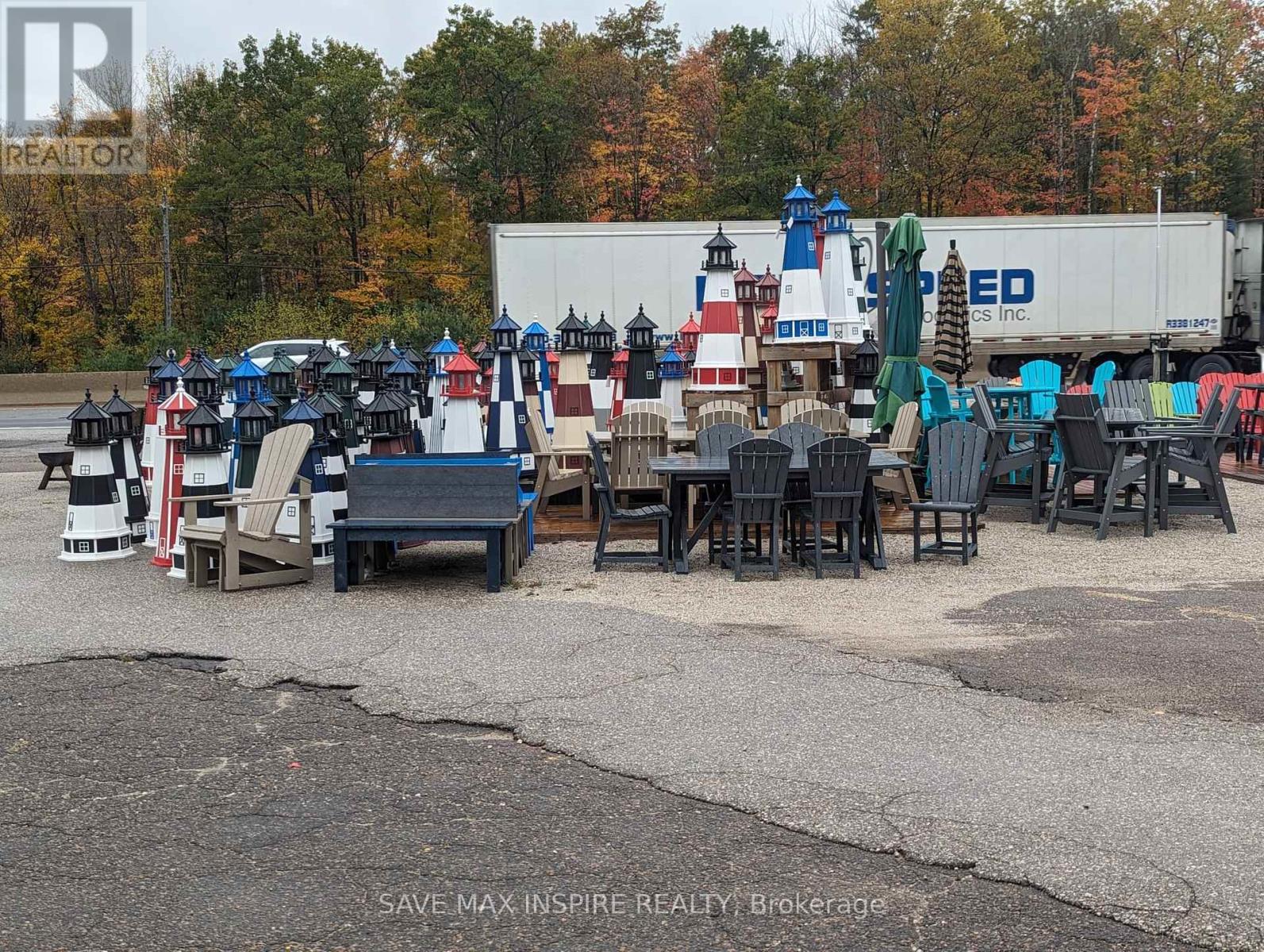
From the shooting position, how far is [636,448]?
1221 cm

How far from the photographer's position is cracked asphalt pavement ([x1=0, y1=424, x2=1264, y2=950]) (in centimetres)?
458

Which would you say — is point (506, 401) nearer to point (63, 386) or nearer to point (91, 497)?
point (91, 497)

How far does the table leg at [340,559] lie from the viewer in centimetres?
926

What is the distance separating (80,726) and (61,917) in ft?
7.33

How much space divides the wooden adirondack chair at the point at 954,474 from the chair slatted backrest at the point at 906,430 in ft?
3.38

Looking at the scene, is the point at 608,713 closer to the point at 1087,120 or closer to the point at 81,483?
the point at 81,483

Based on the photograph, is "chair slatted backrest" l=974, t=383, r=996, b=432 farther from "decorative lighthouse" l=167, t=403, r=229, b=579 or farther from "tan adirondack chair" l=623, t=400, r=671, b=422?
"decorative lighthouse" l=167, t=403, r=229, b=579

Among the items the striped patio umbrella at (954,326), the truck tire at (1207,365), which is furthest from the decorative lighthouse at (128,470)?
the truck tire at (1207,365)

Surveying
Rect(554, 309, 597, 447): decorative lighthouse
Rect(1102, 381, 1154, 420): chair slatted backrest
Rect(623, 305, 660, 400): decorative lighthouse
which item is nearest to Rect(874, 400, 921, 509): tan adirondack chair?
Rect(623, 305, 660, 400): decorative lighthouse

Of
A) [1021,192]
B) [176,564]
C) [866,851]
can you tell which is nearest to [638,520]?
[176,564]

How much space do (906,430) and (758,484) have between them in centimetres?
274

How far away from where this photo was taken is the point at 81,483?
433 inches

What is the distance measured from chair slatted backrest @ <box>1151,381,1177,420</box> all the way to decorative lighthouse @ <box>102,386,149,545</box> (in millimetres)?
12484

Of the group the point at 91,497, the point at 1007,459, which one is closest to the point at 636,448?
the point at 1007,459
